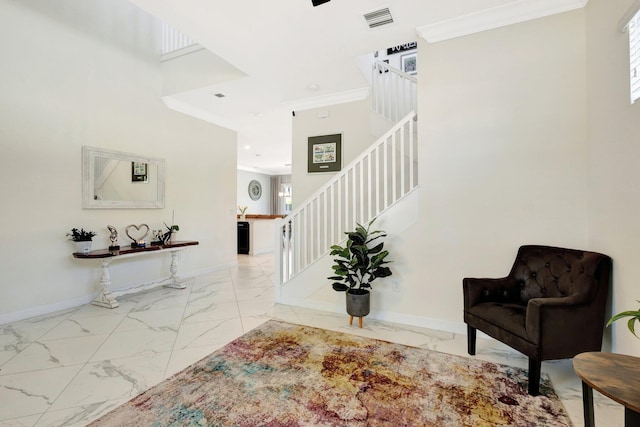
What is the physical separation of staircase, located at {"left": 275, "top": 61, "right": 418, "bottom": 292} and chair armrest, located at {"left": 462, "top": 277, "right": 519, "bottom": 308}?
42.8 inches

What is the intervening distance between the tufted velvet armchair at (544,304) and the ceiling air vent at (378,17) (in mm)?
2382

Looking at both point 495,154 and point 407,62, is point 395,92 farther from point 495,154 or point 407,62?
point 407,62

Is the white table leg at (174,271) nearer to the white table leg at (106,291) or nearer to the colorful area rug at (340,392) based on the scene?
the white table leg at (106,291)

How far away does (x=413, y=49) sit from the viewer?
623cm

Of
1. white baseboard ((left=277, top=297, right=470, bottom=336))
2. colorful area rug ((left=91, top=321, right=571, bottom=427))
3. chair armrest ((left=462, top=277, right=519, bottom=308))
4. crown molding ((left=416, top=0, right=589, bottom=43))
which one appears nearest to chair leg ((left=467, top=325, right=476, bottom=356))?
colorful area rug ((left=91, top=321, right=571, bottom=427))

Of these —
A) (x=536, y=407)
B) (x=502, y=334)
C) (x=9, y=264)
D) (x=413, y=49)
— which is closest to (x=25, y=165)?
(x=9, y=264)

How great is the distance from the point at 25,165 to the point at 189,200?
2115mm

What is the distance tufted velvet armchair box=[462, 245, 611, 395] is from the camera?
1787 millimetres

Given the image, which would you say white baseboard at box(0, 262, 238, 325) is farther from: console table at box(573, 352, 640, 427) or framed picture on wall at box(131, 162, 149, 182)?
console table at box(573, 352, 640, 427)

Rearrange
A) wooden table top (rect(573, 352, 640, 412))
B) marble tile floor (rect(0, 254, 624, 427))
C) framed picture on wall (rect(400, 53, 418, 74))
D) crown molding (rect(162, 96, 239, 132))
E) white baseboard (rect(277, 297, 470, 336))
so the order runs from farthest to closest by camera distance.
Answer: framed picture on wall (rect(400, 53, 418, 74)), crown molding (rect(162, 96, 239, 132)), white baseboard (rect(277, 297, 470, 336)), marble tile floor (rect(0, 254, 624, 427)), wooden table top (rect(573, 352, 640, 412))

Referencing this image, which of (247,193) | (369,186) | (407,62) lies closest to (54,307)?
(369,186)

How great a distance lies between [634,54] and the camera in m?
1.67

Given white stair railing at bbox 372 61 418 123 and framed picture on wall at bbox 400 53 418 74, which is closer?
white stair railing at bbox 372 61 418 123

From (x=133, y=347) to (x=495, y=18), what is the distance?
4.32 metres
